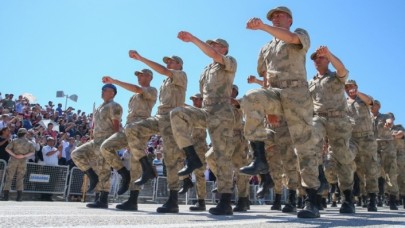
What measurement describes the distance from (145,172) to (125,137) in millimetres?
1231

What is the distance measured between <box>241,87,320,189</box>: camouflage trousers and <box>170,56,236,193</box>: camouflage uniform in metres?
0.97

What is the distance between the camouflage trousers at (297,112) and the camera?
5176mm

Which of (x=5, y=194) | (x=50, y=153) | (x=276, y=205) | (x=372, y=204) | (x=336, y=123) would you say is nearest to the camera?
(x=336, y=123)

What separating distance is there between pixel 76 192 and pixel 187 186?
6777 mm

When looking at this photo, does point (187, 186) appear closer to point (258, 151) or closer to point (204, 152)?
point (204, 152)

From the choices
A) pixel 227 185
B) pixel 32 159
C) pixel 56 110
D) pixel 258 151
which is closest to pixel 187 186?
pixel 227 185

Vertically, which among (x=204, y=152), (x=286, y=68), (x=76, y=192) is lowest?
(x=76, y=192)

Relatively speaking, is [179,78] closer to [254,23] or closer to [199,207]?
[199,207]

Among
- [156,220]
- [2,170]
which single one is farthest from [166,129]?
[2,170]

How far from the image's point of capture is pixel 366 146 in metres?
8.89

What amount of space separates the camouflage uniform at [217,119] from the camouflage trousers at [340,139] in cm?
178

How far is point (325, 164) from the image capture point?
10.1 meters

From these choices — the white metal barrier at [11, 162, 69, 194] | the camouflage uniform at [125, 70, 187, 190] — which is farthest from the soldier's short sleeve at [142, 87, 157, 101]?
the white metal barrier at [11, 162, 69, 194]

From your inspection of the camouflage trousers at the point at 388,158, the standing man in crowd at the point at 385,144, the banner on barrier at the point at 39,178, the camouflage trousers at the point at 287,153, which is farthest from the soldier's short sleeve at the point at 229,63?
the banner on barrier at the point at 39,178
